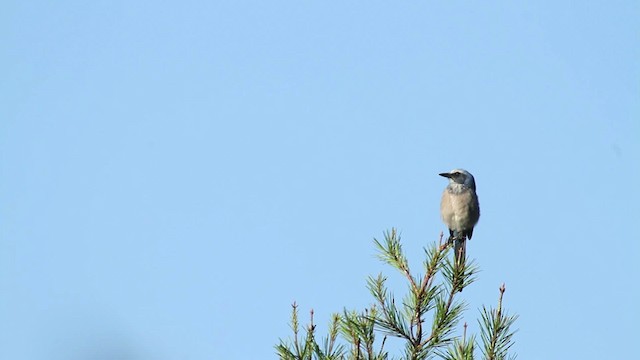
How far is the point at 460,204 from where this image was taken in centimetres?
1110

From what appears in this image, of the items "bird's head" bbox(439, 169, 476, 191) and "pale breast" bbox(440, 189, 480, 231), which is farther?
"bird's head" bbox(439, 169, 476, 191)

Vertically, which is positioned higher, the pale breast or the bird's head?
the bird's head

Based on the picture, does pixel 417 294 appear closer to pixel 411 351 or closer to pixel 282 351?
pixel 411 351

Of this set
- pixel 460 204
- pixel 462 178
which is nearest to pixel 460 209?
pixel 460 204

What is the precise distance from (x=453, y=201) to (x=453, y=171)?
411 millimetres

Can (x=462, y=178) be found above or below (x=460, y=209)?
above

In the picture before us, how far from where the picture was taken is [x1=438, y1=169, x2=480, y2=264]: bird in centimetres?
1098

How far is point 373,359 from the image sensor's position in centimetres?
497

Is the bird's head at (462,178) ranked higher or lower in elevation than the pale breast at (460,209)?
higher

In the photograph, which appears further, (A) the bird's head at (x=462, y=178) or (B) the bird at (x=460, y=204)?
(A) the bird's head at (x=462, y=178)

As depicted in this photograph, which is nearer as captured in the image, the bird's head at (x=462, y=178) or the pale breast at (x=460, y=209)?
the pale breast at (x=460, y=209)

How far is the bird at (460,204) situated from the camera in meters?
11.0

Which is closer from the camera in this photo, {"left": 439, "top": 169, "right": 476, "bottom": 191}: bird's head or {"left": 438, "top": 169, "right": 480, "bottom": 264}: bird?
{"left": 438, "top": 169, "right": 480, "bottom": 264}: bird

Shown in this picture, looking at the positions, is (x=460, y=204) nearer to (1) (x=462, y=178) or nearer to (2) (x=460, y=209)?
(2) (x=460, y=209)
